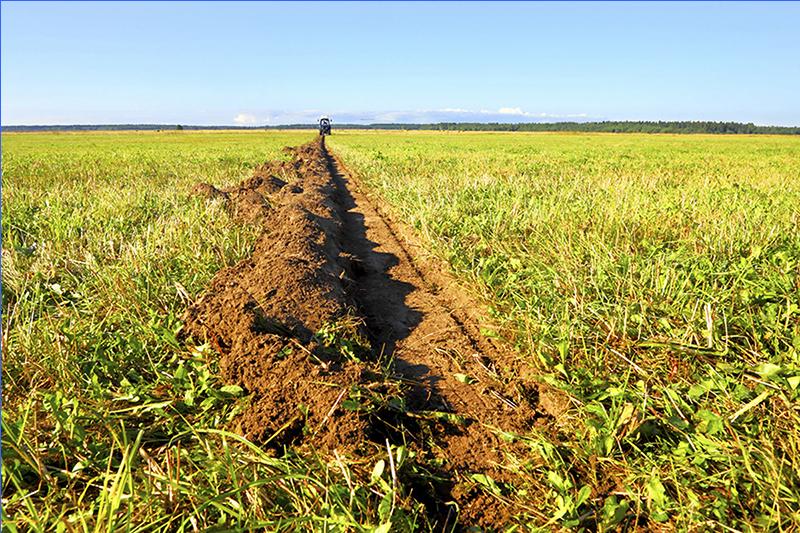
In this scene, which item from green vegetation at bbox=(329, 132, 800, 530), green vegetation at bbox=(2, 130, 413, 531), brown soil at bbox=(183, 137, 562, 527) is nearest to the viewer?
green vegetation at bbox=(2, 130, 413, 531)

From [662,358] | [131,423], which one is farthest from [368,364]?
[662,358]

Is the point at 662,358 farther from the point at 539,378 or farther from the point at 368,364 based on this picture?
the point at 368,364

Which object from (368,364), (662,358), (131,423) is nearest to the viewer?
(131,423)

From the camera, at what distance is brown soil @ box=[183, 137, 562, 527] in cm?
226

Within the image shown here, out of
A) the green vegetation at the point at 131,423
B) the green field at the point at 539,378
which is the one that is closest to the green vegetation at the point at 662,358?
the green field at the point at 539,378

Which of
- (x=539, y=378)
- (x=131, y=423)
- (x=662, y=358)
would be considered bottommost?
(x=131, y=423)

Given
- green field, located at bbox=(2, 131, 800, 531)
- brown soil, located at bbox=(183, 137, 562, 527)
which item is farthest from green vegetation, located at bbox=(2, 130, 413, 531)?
brown soil, located at bbox=(183, 137, 562, 527)

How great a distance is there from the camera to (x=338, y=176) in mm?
15617

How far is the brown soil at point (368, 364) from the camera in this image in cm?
226

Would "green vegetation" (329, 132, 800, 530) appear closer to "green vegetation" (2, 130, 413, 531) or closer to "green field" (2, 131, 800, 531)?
"green field" (2, 131, 800, 531)

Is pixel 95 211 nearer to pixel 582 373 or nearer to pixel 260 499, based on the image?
pixel 260 499

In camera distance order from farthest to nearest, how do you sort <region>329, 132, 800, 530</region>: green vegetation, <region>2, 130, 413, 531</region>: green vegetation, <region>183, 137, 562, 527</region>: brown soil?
<region>183, 137, 562, 527</region>: brown soil, <region>329, 132, 800, 530</region>: green vegetation, <region>2, 130, 413, 531</region>: green vegetation

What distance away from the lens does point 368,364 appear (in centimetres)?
288

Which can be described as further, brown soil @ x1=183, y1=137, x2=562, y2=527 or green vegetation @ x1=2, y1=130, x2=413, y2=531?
brown soil @ x1=183, y1=137, x2=562, y2=527
